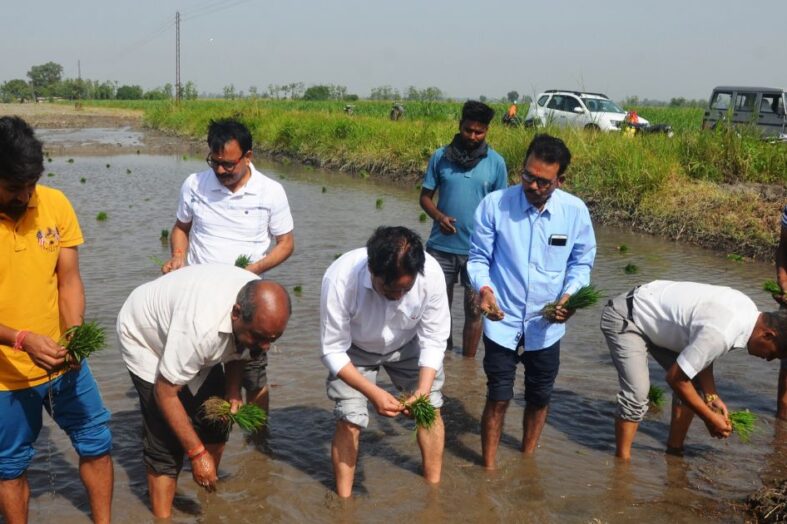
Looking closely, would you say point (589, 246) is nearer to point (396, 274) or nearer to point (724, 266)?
point (396, 274)

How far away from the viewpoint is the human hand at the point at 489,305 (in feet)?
13.2

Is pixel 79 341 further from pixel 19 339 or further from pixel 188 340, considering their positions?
pixel 188 340

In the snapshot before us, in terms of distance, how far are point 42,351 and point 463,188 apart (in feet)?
11.6

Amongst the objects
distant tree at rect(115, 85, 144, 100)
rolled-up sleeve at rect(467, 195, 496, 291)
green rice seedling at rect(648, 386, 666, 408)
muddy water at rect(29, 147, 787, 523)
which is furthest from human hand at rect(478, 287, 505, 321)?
distant tree at rect(115, 85, 144, 100)

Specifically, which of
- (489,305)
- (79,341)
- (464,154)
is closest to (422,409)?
(489,305)

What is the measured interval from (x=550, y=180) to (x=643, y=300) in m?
0.92

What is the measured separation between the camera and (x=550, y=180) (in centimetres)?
402

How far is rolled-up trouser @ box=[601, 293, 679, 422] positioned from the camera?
4.25 metres

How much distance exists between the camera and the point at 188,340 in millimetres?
3139

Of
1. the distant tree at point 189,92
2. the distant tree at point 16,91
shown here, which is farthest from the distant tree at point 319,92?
the distant tree at point 16,91

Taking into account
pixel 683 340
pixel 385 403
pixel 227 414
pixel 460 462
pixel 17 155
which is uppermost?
pixel 17 155

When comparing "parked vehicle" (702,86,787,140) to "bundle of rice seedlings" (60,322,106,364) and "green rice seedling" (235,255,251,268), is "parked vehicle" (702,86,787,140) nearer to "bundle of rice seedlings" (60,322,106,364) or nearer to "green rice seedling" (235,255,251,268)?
"green rice seedling" (235,255,251,268)

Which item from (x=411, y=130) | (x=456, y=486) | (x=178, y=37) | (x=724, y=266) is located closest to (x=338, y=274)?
(x=456, y=486)

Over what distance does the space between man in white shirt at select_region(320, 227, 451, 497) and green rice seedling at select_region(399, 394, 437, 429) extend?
4cm
